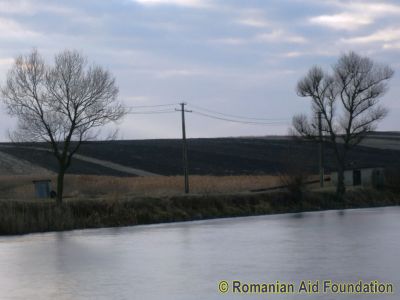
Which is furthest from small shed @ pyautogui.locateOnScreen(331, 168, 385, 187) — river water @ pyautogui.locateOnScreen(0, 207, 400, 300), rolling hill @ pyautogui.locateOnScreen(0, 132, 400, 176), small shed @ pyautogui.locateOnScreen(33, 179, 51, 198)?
river water @ pyautogui.locateOnScreen(0, 207, 400, 300)

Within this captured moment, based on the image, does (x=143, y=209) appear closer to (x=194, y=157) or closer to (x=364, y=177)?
(x=364, y=177)

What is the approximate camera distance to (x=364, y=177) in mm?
68125

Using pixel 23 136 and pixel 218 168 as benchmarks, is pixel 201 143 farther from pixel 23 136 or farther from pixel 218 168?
pixel 23 136

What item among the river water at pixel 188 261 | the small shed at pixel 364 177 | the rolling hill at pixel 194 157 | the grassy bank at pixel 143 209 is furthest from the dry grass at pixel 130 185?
the river water at pixel 188 261

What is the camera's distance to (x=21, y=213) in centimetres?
3534

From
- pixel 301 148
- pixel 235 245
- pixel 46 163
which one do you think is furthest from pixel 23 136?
pixel 301 148

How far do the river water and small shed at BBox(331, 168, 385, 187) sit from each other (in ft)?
110

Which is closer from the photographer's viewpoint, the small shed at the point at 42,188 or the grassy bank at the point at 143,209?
the grassy bank at the point at 143,209

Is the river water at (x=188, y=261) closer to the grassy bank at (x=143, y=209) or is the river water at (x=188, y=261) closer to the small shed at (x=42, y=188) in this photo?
the grassy bank at (x=143, y=209)

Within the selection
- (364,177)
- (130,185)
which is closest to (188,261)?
(130,185)

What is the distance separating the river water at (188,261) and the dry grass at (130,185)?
73.8 ft

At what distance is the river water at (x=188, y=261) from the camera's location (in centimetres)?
1521

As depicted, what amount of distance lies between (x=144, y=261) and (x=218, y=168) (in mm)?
58630

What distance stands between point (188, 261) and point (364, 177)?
50818 mm
